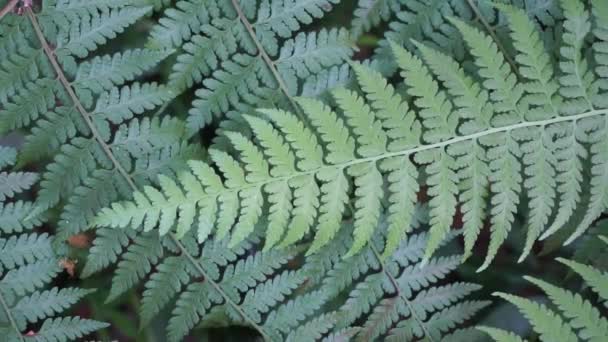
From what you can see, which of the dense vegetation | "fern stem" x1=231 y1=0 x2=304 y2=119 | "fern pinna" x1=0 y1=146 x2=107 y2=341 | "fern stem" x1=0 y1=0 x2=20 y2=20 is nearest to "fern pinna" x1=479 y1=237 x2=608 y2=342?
the dense vegetation

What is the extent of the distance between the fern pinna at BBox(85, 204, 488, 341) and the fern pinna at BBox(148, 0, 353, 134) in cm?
35

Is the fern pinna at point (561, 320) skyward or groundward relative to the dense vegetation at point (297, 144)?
groundward

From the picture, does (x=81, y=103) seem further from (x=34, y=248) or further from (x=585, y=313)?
(x=585, y=313)

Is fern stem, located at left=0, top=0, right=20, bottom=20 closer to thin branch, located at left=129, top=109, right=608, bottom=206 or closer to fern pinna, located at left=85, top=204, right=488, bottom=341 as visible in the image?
fern pinna, located at left=85, top=204, right=488, bottom=341

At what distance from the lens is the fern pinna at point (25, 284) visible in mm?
1937

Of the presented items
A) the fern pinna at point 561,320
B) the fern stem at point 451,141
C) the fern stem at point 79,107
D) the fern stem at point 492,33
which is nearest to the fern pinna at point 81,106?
the fern stem at point 79,107

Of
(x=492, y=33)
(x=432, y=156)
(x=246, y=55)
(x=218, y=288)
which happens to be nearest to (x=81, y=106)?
(x=246, y=55)

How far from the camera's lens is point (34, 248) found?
1.98 m

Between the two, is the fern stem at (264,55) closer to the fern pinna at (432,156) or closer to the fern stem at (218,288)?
the fern pinna at (432,156)

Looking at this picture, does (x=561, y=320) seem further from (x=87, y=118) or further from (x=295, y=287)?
(x=87, y=118)

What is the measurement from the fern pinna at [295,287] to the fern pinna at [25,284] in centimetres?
16

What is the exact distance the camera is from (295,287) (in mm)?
1986

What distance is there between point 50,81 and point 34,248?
1.44ft

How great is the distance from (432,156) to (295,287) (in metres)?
0.52
